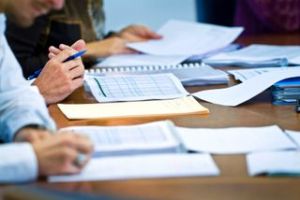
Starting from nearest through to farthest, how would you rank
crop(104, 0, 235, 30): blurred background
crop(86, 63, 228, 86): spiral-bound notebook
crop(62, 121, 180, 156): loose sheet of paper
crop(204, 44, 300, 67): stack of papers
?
crop(62, 121, 180, 156): loose sheet of paper → crop(86, 63, 228, 86): spiral-bound notebook → crop(204, 44, 300, 67): stack of papers → crop(104, 0, 235, 30): blurred background

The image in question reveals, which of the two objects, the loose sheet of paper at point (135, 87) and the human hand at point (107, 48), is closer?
the loose sheet of paper at point (135, 87)

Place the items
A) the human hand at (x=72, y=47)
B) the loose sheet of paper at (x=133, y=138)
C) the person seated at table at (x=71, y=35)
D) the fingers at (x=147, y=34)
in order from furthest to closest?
1. the fingers at (x=147, y=34)
2. the person seated at table at (x=71, y=35)
3. the human hand at (x=72, y=47)
4. the loose sheet of paper at (x=133, y=138)

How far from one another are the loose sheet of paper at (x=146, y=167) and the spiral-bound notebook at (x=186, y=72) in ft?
2.21

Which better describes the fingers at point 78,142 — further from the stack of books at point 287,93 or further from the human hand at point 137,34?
the human hand at point 137,34

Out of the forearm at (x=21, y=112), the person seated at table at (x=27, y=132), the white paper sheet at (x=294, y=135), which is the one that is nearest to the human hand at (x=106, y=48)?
the person seated at table at (x=27, y=132)

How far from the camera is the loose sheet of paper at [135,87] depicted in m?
1.53

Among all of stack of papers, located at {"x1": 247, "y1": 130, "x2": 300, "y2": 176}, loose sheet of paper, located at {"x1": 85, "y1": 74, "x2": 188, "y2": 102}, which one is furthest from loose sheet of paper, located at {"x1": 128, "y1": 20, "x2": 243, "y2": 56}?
stack of papers, located at {"x1": 247, "y1": 130, "x2": 300, "y2": 176}

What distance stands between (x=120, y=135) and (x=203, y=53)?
3.23 ft

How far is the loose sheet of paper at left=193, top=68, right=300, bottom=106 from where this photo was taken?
4.86ft

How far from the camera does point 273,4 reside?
2.65 metres

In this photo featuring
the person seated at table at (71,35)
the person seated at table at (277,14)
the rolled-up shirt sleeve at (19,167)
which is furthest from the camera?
the person seated at table at (277,14)

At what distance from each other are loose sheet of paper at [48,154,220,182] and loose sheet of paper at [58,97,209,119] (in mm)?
320

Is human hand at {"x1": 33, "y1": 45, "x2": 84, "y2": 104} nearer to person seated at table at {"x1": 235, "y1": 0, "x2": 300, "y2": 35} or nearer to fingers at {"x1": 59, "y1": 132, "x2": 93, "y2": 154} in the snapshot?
fingers at {"x1": 59, "y1": 132, "x2": 93, "y2": 154}

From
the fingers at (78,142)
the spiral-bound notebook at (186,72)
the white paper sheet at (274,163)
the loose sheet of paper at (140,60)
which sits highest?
the fingers at (78,142)
